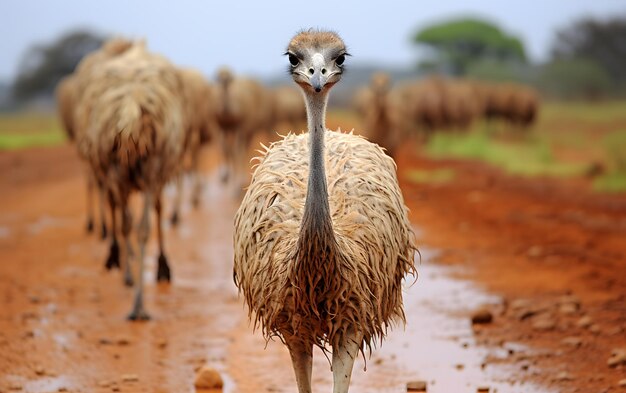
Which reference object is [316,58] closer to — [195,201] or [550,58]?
[195,201]

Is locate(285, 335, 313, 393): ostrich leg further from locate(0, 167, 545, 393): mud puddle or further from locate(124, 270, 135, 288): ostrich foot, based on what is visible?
locate(124, 270, 135, 288): ostrich foot

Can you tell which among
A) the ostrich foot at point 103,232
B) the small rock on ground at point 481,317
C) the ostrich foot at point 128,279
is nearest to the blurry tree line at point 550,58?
the ostrich foot at point 103,232

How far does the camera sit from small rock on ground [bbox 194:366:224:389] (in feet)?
21.4

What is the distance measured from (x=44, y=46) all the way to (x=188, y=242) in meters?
34.1

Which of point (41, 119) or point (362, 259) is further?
point (41, 119)

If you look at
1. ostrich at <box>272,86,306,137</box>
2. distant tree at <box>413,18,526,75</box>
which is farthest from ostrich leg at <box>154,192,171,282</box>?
distant tree at <box>413,18,526,75</box>

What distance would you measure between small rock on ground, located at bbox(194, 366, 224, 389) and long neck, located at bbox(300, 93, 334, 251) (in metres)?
2.08

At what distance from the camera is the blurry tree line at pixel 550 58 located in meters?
44.0

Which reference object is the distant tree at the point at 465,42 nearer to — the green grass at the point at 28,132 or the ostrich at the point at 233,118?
→ the green grass at the point at 28,132

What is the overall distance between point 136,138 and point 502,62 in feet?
181

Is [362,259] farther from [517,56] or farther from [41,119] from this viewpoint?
[517,56]

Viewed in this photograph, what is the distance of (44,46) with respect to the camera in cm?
4400

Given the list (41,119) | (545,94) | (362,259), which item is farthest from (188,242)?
(545,94)

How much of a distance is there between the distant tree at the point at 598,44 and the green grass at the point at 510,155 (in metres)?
13.3
